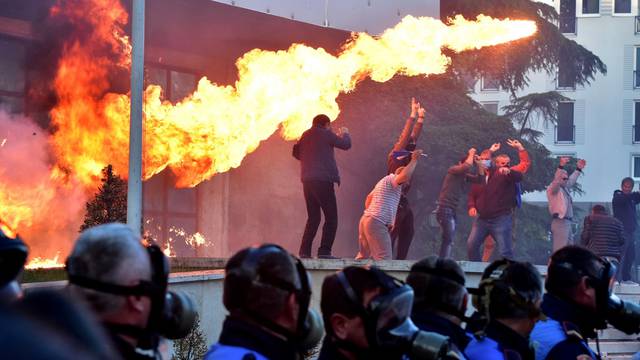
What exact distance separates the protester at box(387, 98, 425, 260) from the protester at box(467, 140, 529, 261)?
105 cm

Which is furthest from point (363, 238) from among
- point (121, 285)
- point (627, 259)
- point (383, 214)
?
point (121, 285)

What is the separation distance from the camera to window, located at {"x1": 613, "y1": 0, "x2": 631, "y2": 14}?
3888 cm

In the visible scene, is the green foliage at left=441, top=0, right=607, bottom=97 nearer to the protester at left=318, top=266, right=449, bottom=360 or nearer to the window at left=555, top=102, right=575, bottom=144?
the window at left=555, top=102, right=575, bottom=144

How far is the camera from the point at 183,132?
1216cm

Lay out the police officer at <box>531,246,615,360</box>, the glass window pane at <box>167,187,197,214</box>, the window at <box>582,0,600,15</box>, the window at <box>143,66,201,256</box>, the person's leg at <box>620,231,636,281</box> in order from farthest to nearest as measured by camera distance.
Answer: the window at <box>582,0,600,15</box>
the person's leg at <box>620,231,636,281</box>
the glass window pane at <box>167,187,197,214</box>
the window at <box>143,66,201,256</box>
the police officer at <box>531,246,615,360</box>

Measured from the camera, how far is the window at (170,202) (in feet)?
43.9

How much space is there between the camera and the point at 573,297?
4012 mm

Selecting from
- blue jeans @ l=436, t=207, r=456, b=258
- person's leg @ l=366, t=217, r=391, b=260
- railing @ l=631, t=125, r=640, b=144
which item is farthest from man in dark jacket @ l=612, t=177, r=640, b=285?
railing @ l=631, t=125, r=640, b=144

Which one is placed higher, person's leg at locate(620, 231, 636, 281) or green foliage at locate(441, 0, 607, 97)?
green foliage at locate(441, 0, 607, 97)

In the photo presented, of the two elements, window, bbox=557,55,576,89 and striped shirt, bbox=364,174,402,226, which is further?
window, bbox=557,55,576,89

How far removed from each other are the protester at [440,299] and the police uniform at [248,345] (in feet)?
3.06

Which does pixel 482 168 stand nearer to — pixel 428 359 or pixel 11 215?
pixel 11 215

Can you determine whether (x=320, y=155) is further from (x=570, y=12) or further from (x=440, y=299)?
(x=570, y=12)

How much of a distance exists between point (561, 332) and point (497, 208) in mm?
7991
